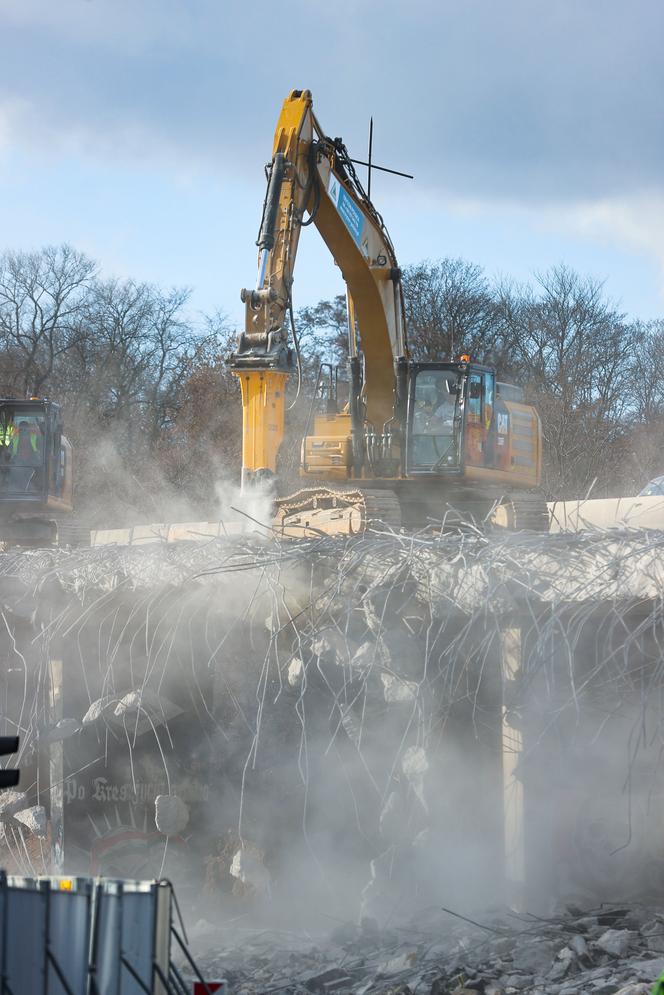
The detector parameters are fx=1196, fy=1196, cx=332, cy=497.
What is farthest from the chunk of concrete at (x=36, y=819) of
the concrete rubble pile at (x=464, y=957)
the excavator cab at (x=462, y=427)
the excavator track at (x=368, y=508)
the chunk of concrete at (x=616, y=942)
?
the excavator cab at (x=462, y=427)

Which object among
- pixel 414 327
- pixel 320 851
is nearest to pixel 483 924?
pixel 320 851

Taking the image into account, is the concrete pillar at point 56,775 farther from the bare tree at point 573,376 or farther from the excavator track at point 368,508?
the bare tree at point 573,376

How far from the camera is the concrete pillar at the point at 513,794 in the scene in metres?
6.41

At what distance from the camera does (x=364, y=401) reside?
41.9 ft

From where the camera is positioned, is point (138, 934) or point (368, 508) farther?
point (368, 508)

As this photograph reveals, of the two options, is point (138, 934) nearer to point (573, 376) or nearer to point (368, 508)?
point (368, 508)

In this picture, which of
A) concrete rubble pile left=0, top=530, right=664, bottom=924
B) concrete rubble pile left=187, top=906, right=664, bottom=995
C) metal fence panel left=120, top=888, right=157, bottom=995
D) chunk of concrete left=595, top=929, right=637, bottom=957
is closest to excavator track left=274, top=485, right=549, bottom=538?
concrete rubble pile left=0, top=530, right=664, bottom=924

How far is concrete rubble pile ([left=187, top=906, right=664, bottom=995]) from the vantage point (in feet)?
17.8

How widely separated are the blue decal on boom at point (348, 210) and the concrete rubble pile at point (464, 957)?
7586mm

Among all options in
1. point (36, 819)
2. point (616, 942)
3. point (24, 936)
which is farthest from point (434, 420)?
point (24, 936)

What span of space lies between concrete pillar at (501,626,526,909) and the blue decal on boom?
686 centimetres

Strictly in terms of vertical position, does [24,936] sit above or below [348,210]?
below

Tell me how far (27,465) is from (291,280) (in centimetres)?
665

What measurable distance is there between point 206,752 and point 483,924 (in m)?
2.66
